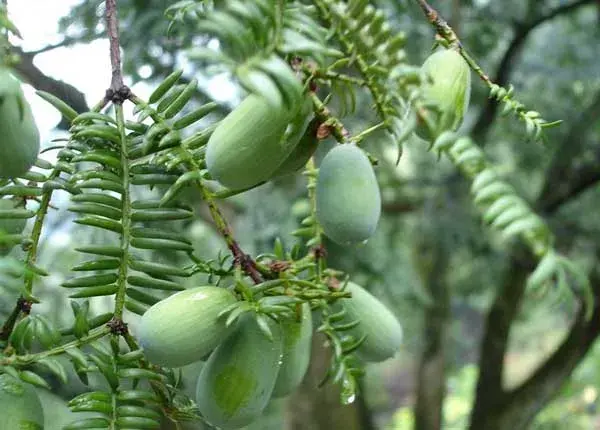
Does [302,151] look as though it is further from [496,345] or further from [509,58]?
[496,345]

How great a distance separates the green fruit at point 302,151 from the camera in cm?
42

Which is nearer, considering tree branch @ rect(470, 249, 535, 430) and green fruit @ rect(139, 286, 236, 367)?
green fruit @ rect(139, 286, 236, 367)

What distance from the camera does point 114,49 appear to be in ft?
1.50

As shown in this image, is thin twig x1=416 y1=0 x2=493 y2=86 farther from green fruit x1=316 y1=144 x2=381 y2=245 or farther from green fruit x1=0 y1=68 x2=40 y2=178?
green fruit x1=0 y1=68 x2=40 y2=178

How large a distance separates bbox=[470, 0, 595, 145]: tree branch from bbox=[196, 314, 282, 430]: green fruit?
5.80 feet

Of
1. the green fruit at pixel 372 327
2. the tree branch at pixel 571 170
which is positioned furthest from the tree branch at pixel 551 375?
the green fruit at pixel 372 327

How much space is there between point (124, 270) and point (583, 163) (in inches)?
76.5

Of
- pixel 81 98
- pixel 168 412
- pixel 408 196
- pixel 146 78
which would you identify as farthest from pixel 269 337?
pixel 408 196

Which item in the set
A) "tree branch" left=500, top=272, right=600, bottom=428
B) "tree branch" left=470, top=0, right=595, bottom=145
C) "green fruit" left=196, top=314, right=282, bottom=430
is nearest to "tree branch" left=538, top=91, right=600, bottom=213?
"tree branch" left=470, top=0, right=595, bottom=145

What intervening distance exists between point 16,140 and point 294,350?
0.63ft

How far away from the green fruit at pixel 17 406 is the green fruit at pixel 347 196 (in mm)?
164

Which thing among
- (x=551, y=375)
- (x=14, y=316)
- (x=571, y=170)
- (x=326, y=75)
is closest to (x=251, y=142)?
(x=326, y=75)

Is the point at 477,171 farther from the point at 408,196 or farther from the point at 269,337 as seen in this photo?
the point at 408,196

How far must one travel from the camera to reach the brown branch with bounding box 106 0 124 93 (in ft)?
1.45
